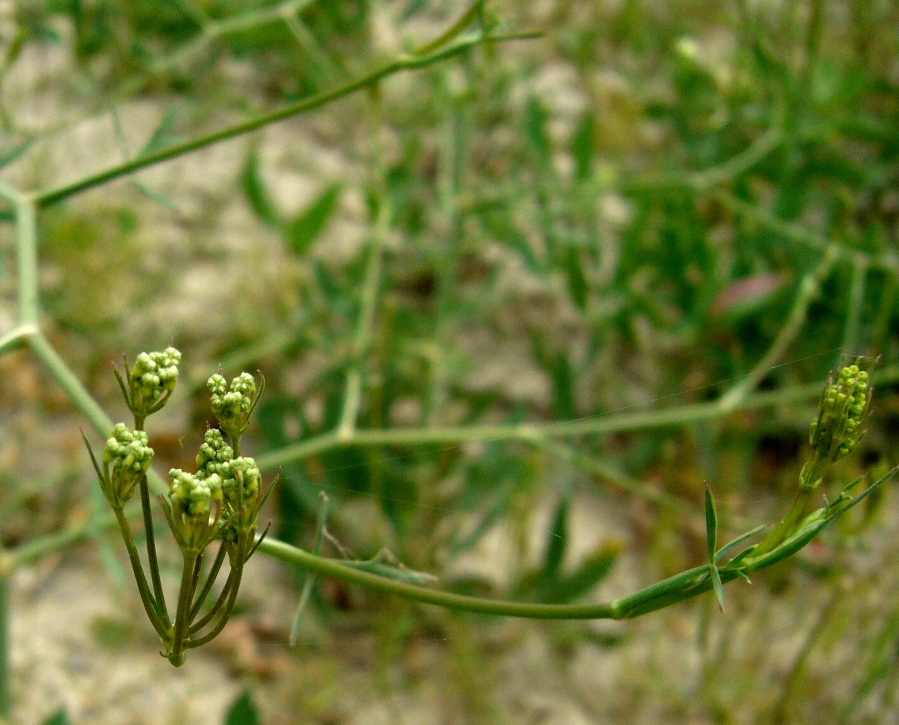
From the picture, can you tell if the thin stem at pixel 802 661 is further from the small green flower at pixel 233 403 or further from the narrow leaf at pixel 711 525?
the small green flower at pixel 233 403

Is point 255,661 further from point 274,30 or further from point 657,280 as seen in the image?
point 274,30

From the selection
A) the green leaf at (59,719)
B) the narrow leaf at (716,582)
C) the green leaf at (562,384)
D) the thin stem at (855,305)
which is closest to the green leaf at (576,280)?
the green leaf at (562,384)

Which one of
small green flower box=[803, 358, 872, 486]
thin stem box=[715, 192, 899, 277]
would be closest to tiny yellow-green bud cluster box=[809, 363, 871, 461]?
small green flower box=[803, 358, 872, 486]

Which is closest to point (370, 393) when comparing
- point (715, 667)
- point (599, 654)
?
point (599, 654)

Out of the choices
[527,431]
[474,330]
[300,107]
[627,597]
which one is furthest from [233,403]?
[474,330]

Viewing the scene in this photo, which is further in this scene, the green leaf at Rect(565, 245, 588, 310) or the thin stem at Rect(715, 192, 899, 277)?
the green leaf at Rect(565, 245, 588, 310)

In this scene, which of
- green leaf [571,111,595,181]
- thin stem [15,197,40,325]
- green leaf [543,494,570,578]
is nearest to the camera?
thin stem [15,197,40,325]

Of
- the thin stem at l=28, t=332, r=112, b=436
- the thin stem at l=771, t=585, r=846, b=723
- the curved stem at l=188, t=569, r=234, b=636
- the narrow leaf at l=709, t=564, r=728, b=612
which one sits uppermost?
the thin stem at l=28, t=332, r=112, b=436

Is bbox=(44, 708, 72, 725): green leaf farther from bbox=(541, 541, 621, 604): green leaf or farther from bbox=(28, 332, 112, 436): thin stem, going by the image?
bbox=(541, 541, 621, 604): green leaf
